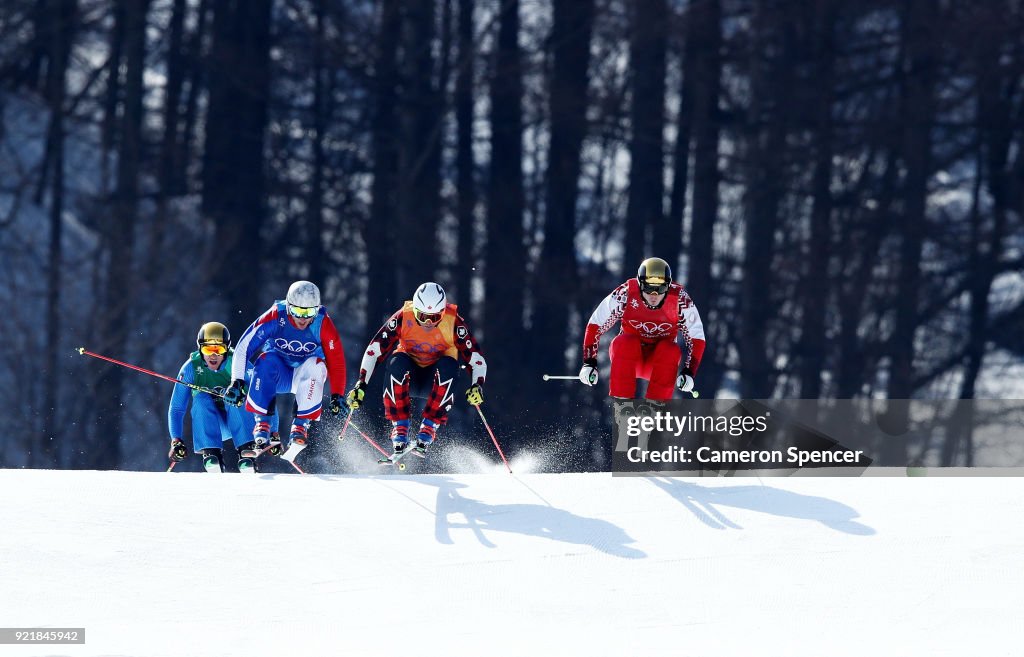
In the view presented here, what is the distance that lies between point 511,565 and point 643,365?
2.82 meters

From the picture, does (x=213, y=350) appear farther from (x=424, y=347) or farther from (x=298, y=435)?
(x=424, y=347)

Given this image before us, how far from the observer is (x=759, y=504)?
11062 mm

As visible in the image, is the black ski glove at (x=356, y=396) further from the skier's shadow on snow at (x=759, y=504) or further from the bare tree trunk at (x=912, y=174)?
the bare tree trunk at (x=912, y=174)

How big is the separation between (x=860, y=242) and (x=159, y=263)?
1038 centimetres

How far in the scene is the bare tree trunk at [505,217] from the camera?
27.6 meters

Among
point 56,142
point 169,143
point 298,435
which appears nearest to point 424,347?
point 298,435

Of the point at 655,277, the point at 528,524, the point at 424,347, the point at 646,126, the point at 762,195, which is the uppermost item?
the point at 646,126

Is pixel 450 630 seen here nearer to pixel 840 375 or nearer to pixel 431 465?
pixel 431 465

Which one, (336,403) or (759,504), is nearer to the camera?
(759,504)

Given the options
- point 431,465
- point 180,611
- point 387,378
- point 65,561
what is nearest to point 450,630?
point 180,611

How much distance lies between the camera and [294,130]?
30500mm

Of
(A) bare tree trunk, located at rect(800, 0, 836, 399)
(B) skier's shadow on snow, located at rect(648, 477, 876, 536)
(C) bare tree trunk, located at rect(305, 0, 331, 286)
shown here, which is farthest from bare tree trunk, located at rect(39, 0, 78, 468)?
(B) skier's shadow on snow, located at rect(648, 477, 876, 536)

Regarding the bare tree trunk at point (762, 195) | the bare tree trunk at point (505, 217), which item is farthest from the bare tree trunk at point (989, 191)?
the bare tree trunk at point (505, 217)

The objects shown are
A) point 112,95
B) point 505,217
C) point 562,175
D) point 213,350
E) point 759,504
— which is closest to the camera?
point 759,504
